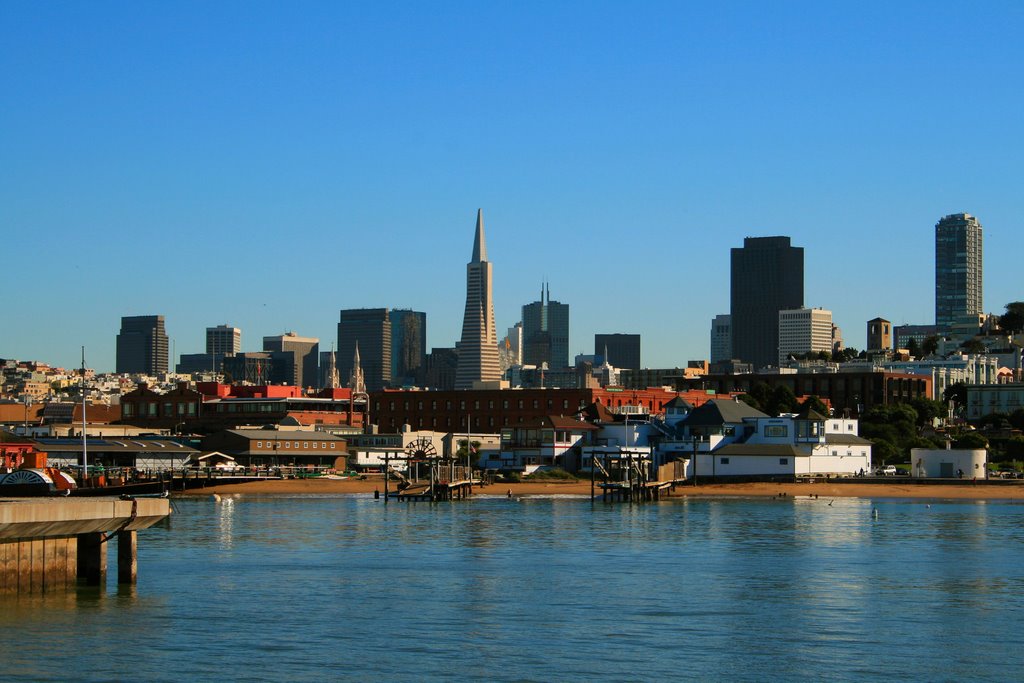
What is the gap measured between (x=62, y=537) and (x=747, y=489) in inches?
3729

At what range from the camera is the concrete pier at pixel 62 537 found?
152 feet

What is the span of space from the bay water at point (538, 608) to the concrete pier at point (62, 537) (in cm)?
84

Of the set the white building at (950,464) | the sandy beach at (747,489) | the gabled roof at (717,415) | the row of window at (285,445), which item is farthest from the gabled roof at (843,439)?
the row of window at (285,445)

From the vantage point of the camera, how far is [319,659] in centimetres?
4275

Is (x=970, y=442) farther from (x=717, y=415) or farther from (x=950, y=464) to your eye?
(x=717, y=415)

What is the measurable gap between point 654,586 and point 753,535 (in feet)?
90.9

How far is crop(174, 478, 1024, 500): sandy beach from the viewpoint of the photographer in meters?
133

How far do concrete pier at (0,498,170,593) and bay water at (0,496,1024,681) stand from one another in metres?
0.84

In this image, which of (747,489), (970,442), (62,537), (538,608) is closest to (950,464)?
(970,442)

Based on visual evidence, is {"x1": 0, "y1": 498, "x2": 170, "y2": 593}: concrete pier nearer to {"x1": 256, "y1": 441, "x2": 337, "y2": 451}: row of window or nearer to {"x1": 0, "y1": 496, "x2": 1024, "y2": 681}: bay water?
{"x1": 0, "y1": 496, "x2": 1024, "y2": 681}: bay water

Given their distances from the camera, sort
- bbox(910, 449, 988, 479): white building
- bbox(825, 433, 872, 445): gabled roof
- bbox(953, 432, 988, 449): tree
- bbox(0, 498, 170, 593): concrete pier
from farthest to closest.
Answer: bbox(953, 432, 988, 449): tree
bbox(825, 433, 872, 445): gabled roof
bbox(910, 449, 988, 479): white building
bbox(0, 498, 170, 593): concrete pier

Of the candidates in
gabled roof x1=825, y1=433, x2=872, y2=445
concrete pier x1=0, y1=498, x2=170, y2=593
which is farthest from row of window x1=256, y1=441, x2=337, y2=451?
concrete pier x1=0, y1=498, x2=170, y2=593

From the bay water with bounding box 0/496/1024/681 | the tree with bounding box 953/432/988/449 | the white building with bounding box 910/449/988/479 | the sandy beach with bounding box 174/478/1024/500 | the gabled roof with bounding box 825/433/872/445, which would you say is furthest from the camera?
the tree with bounding box 953/432/988/449

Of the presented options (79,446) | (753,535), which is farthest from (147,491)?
(79,446)
